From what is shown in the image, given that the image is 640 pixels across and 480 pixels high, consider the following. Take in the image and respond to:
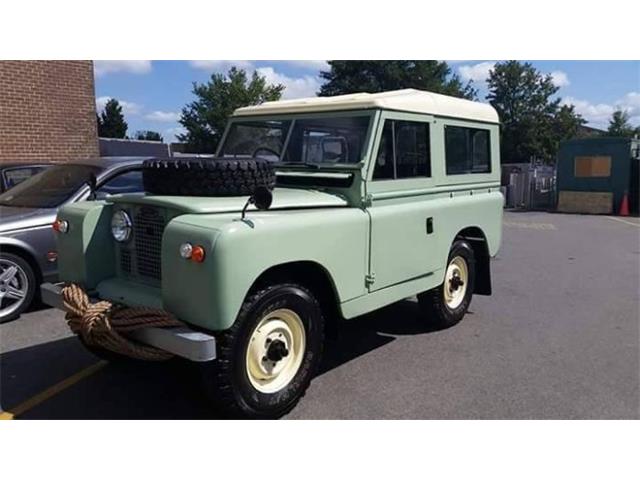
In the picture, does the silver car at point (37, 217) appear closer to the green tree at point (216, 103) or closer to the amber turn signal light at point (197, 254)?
the amber turn signal light at point (197, 254)

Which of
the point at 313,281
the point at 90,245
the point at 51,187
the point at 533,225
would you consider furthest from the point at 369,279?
the point at 533,225

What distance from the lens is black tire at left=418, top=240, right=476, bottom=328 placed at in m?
5.60

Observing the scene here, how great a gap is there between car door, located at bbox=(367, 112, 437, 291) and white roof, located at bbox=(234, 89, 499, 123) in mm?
99

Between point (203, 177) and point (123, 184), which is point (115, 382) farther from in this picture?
point (123, 184)

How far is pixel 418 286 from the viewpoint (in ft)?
16.5

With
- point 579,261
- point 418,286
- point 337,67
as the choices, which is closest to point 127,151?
point 579,261

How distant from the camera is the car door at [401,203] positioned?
178 inches

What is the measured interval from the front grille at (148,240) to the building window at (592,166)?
1949cm

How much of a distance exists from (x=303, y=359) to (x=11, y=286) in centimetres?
361

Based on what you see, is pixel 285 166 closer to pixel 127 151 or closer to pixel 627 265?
pixel 627 265

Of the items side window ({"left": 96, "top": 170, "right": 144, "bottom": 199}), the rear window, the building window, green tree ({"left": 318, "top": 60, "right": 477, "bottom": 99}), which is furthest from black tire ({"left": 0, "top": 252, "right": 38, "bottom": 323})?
green tree ({"left": 318, "top": 60, "right": 477, "bottom": 99})

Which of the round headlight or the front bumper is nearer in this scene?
the front bumper

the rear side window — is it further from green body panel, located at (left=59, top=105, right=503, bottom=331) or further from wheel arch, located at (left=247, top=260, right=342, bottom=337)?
wheel arch, located at (left=247, top=260, right=342, bottom=337)

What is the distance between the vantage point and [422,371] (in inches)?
181
